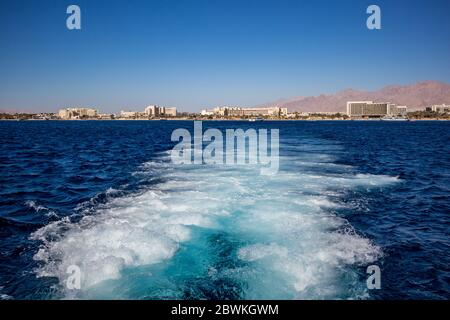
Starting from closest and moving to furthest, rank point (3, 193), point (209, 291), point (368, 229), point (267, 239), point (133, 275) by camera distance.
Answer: point (209, 291)
point (133, 275)
point (267, 239)
point (368, 229)
point (3, 193)

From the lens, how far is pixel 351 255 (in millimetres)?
9266

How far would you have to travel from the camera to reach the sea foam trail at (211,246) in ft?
24.2

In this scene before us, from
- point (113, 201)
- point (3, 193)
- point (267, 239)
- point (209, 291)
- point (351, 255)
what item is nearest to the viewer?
point (209, 291)

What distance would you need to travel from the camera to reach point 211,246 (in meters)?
9.62

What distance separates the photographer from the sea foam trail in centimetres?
736

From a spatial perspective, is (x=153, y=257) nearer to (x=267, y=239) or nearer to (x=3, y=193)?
(x=267, y=239)

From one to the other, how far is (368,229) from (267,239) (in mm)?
4148

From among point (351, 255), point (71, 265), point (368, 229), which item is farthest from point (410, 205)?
point (71, 265)
